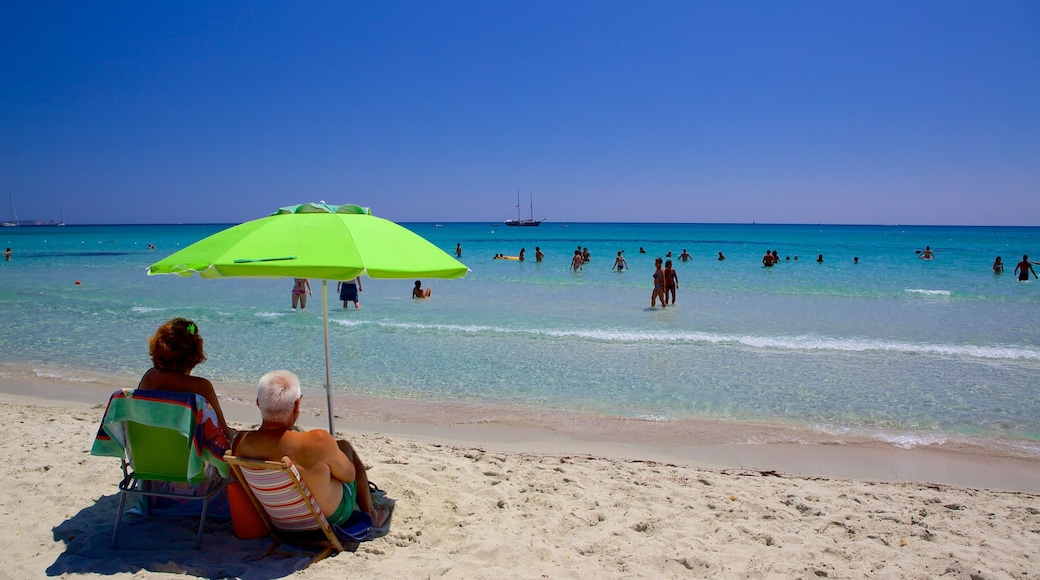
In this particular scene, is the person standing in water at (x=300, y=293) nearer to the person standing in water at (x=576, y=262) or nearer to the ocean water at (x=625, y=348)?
the ocean water at (x=625, y=348)

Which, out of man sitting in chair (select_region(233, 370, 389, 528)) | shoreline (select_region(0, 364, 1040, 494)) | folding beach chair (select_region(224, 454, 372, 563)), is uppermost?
man sitting in chair (select_region(233, 370, 389, 528))

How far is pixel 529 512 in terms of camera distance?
4383 mm

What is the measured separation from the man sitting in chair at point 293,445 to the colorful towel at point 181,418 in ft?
0.68

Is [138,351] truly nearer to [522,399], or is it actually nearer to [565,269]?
[522,399]

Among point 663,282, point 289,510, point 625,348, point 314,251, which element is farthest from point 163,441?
point 663,282

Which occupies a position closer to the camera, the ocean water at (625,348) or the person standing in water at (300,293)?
the ocean water at (625,348)

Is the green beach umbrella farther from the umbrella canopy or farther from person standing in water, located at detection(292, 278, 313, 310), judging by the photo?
person standing in water, located at detection(292, 278, 313, 310)

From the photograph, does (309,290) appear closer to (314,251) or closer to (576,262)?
(314,251)

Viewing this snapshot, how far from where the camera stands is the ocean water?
25.5ft

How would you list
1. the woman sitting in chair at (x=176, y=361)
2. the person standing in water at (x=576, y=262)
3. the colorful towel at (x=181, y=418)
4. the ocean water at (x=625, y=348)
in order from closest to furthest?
the colorful towel at (x=181, y=418), the woman sitting in chair at (x=176, y=361), the ocean water at (x=625, y=348), the person standing in water at (x=576, y=262)

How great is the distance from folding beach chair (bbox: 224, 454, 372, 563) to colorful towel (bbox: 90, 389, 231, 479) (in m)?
0.21

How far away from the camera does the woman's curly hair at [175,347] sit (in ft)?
11.5

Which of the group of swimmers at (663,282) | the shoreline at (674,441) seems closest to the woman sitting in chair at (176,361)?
the shoreline at (674,441)

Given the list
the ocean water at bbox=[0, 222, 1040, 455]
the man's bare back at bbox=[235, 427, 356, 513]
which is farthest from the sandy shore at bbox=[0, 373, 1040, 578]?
the ocean water at bbox=[0, 222, 1040, 455]
